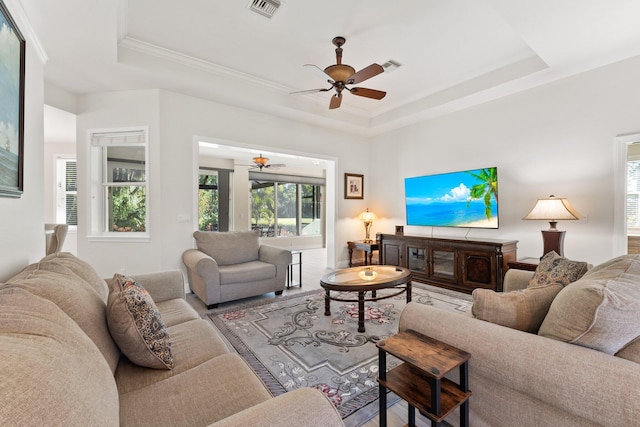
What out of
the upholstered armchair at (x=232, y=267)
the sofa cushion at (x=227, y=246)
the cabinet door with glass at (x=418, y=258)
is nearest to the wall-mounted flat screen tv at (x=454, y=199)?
the cabinet door with glass at (x=418, y=258)

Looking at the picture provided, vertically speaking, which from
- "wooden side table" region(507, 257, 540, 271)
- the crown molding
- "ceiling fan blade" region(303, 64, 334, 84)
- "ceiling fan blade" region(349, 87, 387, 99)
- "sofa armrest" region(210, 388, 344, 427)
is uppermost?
"ceiling fan blade" region(303, 64, 334, 84)

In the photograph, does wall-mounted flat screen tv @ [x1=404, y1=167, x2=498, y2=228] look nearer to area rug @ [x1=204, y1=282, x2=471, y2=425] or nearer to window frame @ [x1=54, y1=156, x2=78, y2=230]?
area rug @ [x1=204, y1=282, x2=471, y2=425]

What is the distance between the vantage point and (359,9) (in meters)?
2.58

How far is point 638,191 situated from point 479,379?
3666mm

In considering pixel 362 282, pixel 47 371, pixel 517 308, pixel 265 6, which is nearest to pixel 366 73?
pixel 265 6

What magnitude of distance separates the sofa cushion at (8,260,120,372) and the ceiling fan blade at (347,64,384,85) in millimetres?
2731

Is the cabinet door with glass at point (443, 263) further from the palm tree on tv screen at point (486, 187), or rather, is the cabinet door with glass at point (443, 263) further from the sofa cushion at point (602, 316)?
the sofa cushion at point (602, 316)

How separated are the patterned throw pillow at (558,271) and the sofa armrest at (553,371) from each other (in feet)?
1.93

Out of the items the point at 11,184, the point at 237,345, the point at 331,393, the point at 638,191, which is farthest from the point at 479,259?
the point at 11,184

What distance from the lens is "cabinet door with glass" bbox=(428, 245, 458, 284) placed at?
12.9ft

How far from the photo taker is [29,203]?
1.93 m

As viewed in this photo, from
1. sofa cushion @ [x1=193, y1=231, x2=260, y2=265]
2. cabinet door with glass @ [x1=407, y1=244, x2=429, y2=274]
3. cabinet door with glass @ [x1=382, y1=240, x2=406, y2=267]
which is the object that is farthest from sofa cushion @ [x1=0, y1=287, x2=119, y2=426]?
cabinet door with glass @ [x1=382, y1=240, x2=406, y2=267]

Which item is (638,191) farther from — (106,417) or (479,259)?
(106,417)

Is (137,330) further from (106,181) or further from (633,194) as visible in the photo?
(633,194)
